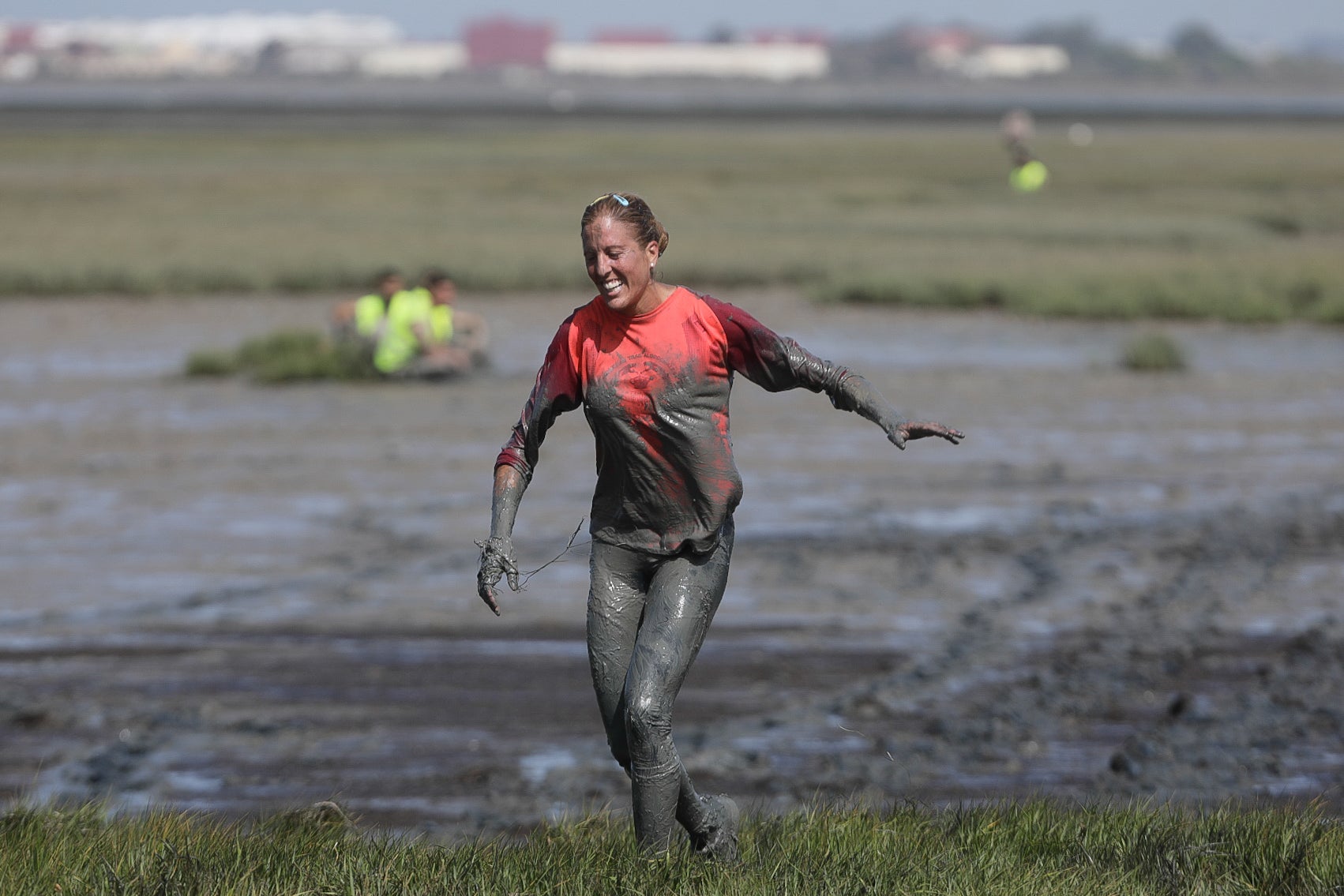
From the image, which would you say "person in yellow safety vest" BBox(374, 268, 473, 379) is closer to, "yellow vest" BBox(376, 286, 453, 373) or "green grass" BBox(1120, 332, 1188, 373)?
"yellow vest" BBox(376, 286, 453, 373)

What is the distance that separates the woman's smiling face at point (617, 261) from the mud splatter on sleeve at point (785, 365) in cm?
28

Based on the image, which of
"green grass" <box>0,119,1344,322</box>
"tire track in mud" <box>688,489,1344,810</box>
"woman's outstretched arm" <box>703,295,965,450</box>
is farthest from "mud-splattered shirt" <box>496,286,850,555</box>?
"green grass" <box>0,119,1344,322</box>

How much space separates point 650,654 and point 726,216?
34.3 metres

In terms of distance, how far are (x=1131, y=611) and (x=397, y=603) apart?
3896 millimetres

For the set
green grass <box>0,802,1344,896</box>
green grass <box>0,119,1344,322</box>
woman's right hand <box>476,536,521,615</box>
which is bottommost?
green grass <box>0,119,1344,322</box>

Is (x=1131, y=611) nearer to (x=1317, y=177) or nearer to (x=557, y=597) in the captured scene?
(x=557, y=597)

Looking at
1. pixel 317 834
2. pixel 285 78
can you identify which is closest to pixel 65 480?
pixel 317 834

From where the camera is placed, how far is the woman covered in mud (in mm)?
5215

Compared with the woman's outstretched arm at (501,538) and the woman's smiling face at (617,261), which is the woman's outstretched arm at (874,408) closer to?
the woman's smiling face at (617,261)

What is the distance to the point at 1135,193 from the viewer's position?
44.8 metres

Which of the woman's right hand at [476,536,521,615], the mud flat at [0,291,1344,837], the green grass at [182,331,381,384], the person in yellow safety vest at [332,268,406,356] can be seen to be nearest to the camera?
the woman's right hand at [476,536,521,615]

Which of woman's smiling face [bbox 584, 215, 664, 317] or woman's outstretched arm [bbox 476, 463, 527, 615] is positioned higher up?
woman's smiling face [bbox 584, 215, 664, 317]

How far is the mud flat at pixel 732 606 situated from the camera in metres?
7.13

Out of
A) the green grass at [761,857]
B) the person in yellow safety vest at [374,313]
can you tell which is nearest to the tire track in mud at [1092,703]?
the green grass at [761,857]
